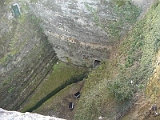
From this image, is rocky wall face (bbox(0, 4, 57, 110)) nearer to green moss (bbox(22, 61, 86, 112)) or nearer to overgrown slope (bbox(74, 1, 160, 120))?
green moss (bbox(22, 61, 86, 112))

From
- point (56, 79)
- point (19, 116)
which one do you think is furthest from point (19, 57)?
point (19, 116)

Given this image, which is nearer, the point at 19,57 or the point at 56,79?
the point at 19,57

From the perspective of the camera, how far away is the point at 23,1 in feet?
42.0

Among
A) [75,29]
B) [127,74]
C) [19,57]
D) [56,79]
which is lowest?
[56,79]

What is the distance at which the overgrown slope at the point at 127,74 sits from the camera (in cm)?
851

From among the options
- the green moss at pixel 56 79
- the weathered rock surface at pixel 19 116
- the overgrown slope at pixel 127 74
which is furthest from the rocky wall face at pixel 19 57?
the weathered rock surface at pixel 19 116

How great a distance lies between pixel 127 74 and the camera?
9305 millimetres

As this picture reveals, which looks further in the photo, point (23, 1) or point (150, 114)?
point (23, 1)

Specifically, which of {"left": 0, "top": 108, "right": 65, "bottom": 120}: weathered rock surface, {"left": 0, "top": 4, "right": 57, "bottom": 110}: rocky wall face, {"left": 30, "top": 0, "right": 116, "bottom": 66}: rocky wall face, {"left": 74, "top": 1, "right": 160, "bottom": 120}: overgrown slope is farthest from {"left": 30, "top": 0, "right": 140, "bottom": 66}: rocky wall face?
{"left": 0, "top": 108, "right": 65, "bottom": 120}: weathered rock surface

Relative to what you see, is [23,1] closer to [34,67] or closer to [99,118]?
[34,67]

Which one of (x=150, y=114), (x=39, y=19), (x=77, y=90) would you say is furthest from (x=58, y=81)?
(x=150, y=114)

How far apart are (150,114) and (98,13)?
5.34 m

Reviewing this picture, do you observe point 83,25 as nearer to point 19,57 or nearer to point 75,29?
point 75,29

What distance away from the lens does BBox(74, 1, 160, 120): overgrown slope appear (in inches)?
335
